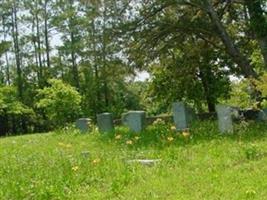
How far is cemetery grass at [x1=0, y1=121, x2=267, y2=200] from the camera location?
8117mm

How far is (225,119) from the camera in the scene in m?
15.6

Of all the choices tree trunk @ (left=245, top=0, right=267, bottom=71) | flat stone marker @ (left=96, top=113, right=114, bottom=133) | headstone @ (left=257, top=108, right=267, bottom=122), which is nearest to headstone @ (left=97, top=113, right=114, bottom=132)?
flat stone marker @ (left=96, top=113, right=114, bottom=133)

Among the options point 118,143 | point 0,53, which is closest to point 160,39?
point 118,143

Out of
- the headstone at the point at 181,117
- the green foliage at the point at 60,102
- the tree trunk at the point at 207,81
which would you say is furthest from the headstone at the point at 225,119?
the green foliage at the point at 60,102

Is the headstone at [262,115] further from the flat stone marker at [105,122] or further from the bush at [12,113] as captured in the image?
the bush at [12,113]

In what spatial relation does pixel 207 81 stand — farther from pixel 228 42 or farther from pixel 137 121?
pixel 137 121

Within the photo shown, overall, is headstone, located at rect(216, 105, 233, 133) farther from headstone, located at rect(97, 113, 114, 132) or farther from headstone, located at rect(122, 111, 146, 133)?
headstone, located at rect(97, 113, 114, 132)

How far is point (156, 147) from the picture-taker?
44.7 feet

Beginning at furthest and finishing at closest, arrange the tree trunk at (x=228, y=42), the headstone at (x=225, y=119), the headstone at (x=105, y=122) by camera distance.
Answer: the tree trunk at (x=228, y=42), the headstone at (x=105, y=122), the headstone at (x=225, y=119)

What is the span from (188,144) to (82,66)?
36.7 meters

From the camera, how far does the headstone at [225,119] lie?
15.4m

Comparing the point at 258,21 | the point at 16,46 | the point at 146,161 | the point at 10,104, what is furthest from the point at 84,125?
the point at 16,46

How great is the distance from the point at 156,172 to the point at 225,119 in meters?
6.14

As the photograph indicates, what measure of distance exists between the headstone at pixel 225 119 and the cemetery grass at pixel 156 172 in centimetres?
41
